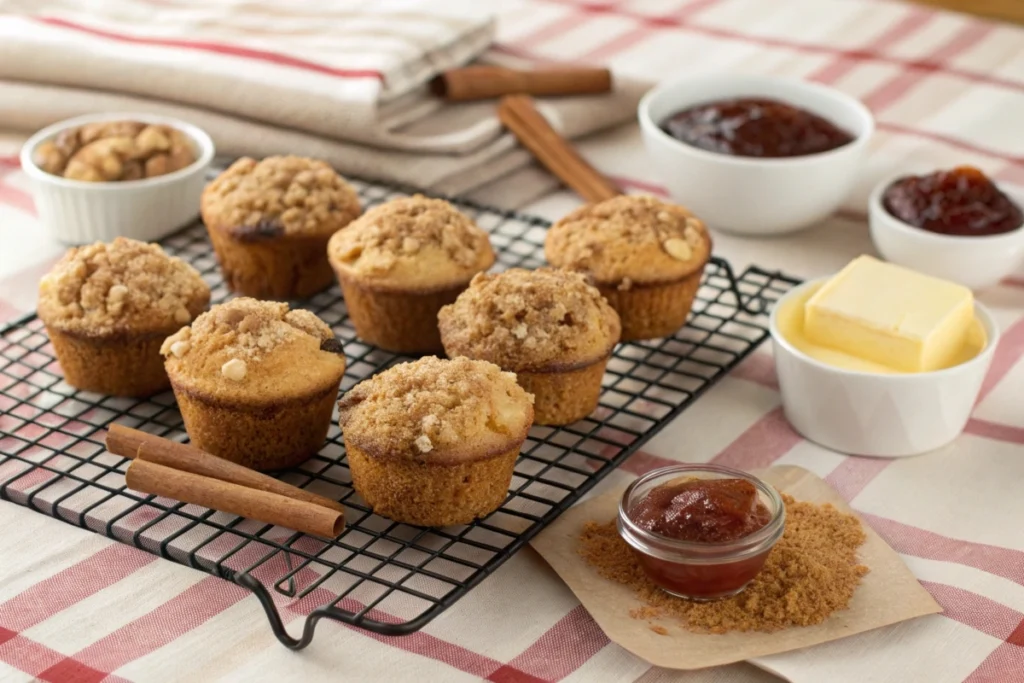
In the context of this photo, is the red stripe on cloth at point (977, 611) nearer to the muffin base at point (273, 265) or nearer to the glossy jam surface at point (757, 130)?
the glossy jam surface at point (757, 130)

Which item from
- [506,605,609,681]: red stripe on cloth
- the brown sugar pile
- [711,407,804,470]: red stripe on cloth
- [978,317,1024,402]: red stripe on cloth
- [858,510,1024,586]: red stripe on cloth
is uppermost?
the brown sugar pile

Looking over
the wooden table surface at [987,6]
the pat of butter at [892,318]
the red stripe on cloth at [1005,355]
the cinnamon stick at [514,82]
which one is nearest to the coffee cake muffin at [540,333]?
the pat of butter at [892,318]

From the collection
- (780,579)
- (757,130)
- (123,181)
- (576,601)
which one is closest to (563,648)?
(576,601)

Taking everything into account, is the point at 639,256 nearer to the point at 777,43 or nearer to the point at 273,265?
the point at 273,265

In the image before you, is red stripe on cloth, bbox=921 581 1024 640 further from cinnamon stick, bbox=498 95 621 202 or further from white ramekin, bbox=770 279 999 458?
cinnamon stick, bbox=498 95 621 202

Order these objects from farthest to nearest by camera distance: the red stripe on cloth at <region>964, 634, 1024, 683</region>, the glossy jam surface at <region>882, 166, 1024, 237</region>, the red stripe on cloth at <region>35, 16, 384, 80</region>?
the red stripe on cloth at <region>35, 16, 384, 80</region>
the glossy jam surface at <region>882, 166, 1024, 237</region>
the red stripe on cloth at <region>964, 634, 1024, 683</region>

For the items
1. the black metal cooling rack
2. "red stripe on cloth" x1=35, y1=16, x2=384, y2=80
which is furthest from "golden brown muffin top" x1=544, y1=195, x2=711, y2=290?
"red stripe on cloth" x1=35, y1=16, x2=384, y2=80

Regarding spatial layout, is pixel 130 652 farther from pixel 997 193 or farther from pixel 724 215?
pixel 997 193
